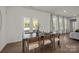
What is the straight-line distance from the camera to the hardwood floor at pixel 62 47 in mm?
2693

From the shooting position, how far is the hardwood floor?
2693mm

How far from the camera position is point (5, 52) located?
2709 mm

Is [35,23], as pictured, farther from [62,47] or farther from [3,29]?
[62,47]

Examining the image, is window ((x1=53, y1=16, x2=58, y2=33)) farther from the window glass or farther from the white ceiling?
the window glass

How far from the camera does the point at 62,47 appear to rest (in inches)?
111

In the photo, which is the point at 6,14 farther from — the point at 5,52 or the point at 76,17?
the point at 76,17

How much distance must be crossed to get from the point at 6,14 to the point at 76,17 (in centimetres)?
187

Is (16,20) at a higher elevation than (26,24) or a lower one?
higher

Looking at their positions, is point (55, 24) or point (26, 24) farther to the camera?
point (55, 24)

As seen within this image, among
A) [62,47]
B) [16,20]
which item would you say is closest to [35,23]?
[16,20]

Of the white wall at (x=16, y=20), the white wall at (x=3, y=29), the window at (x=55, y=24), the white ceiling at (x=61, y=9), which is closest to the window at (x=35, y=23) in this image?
the white wall at (x=16, y=20)

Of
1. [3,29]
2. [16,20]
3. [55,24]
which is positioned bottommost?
[3,29]

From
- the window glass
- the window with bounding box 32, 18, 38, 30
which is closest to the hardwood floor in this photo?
the window glass
